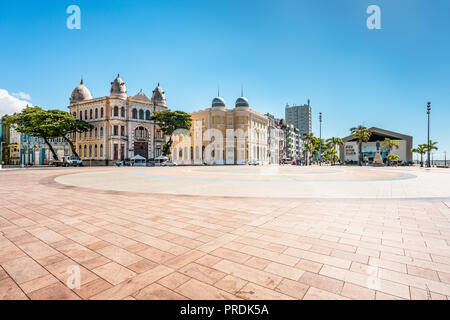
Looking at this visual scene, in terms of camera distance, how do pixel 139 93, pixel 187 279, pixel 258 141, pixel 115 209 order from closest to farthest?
pixel 187 279 < pixel 115 209 < pixel 139 93 < pixel 258 141

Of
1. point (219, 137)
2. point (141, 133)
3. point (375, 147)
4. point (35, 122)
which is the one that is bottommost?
point (375, 147)

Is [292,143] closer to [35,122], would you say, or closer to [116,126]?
[116,126]

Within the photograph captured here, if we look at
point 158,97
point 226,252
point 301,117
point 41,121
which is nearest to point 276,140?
point 158,97

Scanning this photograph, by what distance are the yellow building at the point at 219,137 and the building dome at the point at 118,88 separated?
16224mm

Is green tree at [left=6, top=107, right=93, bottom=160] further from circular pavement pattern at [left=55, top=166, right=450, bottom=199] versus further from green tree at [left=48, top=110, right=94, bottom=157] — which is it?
circular pavement pattern at [left=55, top=166, right=450, bottom=199]

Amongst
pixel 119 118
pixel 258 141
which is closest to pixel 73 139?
pixel 119 118

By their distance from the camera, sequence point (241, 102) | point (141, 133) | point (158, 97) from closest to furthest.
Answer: point (141, 133) → point (158, 97) → point (241, 102)

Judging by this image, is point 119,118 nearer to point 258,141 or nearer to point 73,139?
point 73,139

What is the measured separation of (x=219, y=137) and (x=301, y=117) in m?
138

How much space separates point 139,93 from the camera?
5547 cm

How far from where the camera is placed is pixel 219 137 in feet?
196

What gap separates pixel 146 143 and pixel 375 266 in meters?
56.9

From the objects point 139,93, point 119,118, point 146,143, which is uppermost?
point 139,93
